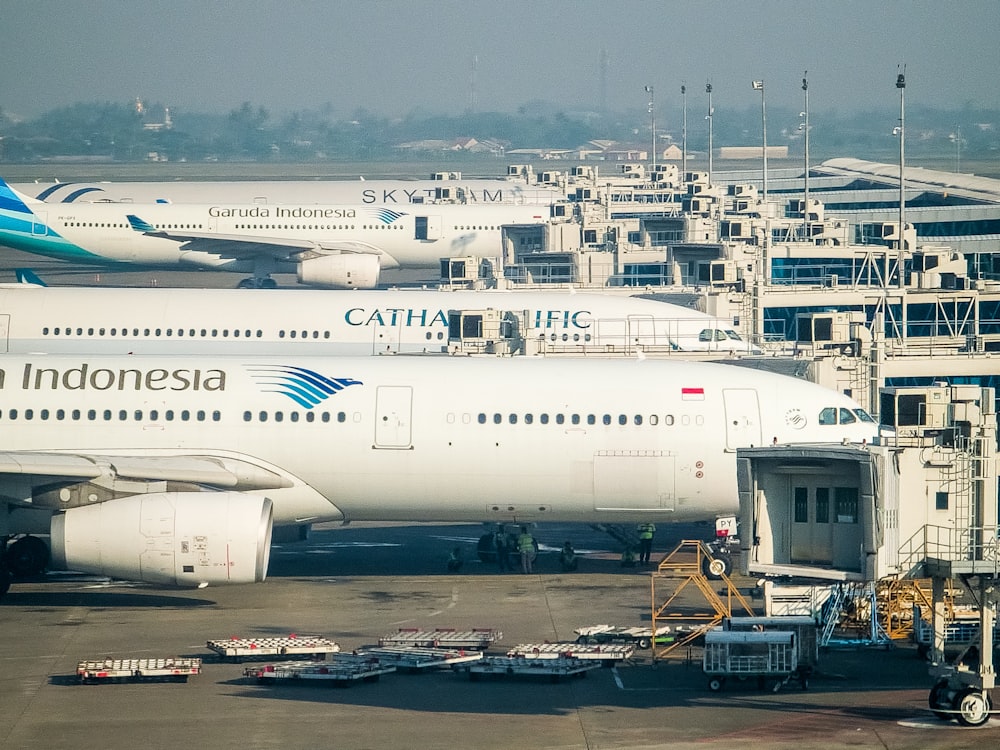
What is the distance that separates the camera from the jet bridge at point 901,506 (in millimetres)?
22031

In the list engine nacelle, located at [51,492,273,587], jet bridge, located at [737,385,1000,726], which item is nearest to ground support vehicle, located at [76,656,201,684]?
engine nacelle, located at [51,492,273,587]

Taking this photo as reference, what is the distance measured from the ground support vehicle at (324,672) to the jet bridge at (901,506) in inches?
241

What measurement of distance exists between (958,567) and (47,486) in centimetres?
1649

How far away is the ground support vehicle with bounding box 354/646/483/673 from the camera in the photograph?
82.4ft

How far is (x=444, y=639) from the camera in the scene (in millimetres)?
26281

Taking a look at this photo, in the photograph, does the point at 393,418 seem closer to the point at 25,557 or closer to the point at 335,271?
the point at 25,557

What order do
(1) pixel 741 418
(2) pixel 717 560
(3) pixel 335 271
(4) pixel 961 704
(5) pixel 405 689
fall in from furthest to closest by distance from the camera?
(3) pixel 335 271 → (1) pixel 741 418 → (2) pixel 717 560 → (5) pixel 405 689 → (4) pixel 961 704

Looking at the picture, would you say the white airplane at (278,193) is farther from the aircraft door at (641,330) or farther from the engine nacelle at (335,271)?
the aircraft door at (641,330)

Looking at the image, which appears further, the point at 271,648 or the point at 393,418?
the point at 393,418

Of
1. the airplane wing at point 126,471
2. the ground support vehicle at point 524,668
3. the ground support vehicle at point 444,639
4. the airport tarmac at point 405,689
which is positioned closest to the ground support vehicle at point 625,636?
the airport tarmac at point 405,689

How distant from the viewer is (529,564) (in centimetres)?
3334

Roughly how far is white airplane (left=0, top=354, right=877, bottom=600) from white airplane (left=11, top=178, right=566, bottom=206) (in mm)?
60043

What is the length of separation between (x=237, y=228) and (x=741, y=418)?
55.3 m

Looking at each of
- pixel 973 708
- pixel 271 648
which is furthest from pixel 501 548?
pixel 973 708
